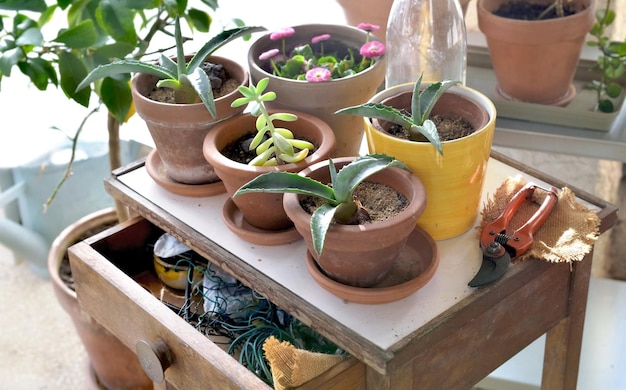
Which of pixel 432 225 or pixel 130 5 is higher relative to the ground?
pixel 130 5

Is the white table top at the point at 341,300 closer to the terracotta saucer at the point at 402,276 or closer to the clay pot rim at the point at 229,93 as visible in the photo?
the terracotta saucer at the point at 402,276

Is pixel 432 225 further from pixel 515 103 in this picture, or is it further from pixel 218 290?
pixel 515 103

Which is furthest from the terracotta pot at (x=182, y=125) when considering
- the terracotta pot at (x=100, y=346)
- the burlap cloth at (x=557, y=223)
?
the terracotta pot at (x=100, y=346)

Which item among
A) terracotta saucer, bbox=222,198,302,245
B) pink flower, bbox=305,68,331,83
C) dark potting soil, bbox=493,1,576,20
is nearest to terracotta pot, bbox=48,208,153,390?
terracotta saucer, bbox=222,198,302,245

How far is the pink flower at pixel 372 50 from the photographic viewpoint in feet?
3.32

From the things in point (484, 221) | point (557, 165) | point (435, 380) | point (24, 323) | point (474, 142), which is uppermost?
point (474, 142)

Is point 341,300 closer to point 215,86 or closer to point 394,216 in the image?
point 394,216

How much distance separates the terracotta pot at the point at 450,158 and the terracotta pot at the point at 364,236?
29 mm

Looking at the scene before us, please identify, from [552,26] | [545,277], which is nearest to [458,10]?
[552,26]

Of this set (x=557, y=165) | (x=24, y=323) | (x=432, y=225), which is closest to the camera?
(x=432, y=225)

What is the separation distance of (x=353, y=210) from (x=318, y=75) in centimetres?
23

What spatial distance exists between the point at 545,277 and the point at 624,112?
443mm

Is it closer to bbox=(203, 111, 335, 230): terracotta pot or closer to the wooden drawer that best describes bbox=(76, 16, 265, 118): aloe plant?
bbox=(203, 111, 335, 230): terracotta pot

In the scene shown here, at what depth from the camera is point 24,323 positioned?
1.81m
